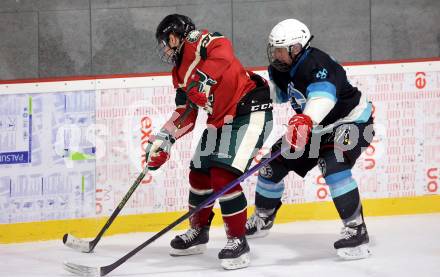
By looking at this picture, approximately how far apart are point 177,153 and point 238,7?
92 centimetres

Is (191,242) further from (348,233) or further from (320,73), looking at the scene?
(320,73)

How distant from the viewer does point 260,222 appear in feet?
13.0

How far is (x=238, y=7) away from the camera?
4672 mm

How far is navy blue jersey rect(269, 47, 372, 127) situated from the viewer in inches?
132

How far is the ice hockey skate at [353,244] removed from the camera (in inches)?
134

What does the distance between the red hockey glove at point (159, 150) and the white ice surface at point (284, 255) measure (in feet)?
1.39

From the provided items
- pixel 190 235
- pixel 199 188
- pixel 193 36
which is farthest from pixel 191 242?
pixel 193 36

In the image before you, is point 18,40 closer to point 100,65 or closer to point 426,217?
point 100,65

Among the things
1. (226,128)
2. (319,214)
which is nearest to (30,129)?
(226,128)

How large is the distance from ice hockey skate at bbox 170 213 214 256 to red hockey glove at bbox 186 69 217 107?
0.64 metres

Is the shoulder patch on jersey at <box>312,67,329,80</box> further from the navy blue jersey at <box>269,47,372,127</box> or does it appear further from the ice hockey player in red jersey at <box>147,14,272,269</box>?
the ice hockey player in red jersey at <box>147,14,272,269</box>

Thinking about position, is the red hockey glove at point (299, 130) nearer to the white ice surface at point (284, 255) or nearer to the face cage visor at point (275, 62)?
the face cage visor at point (275, 62)

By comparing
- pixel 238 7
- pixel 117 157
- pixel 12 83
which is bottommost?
pixel 117 157

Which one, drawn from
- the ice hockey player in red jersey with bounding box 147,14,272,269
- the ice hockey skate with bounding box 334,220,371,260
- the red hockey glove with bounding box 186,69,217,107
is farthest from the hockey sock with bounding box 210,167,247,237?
the ice hockey skate with bounding box 334,220,371,260
